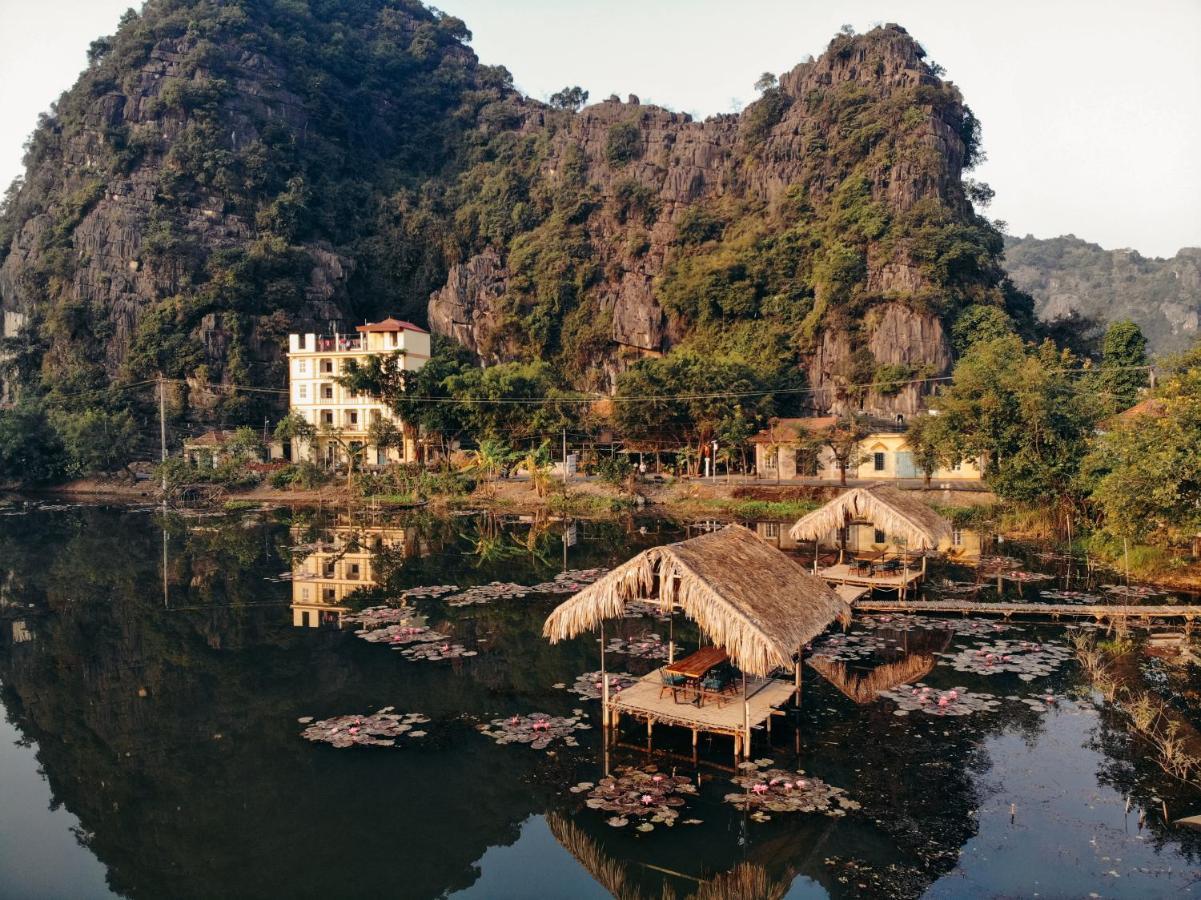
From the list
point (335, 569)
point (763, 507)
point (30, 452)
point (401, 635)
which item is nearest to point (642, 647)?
point (401, 635)

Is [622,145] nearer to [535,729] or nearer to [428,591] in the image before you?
[428,591]

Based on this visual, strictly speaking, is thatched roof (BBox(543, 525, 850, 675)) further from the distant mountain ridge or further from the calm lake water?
the distant mountain ridge

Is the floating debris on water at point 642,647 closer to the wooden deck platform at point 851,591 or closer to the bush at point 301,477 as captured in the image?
the wooden deck platform at point 851,591

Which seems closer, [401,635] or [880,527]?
[401,635]

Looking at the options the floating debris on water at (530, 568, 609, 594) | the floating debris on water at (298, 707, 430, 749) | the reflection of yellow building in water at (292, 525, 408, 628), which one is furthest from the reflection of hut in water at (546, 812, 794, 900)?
the floating debris on water at (530, 568, 609, 594)

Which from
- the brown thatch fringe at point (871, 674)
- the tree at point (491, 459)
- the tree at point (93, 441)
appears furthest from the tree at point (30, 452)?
the brown thatch fringe at point (871, 674)

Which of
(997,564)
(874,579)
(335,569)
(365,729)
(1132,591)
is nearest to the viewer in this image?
(365,729)

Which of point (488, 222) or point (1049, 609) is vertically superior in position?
point (488, 222)
